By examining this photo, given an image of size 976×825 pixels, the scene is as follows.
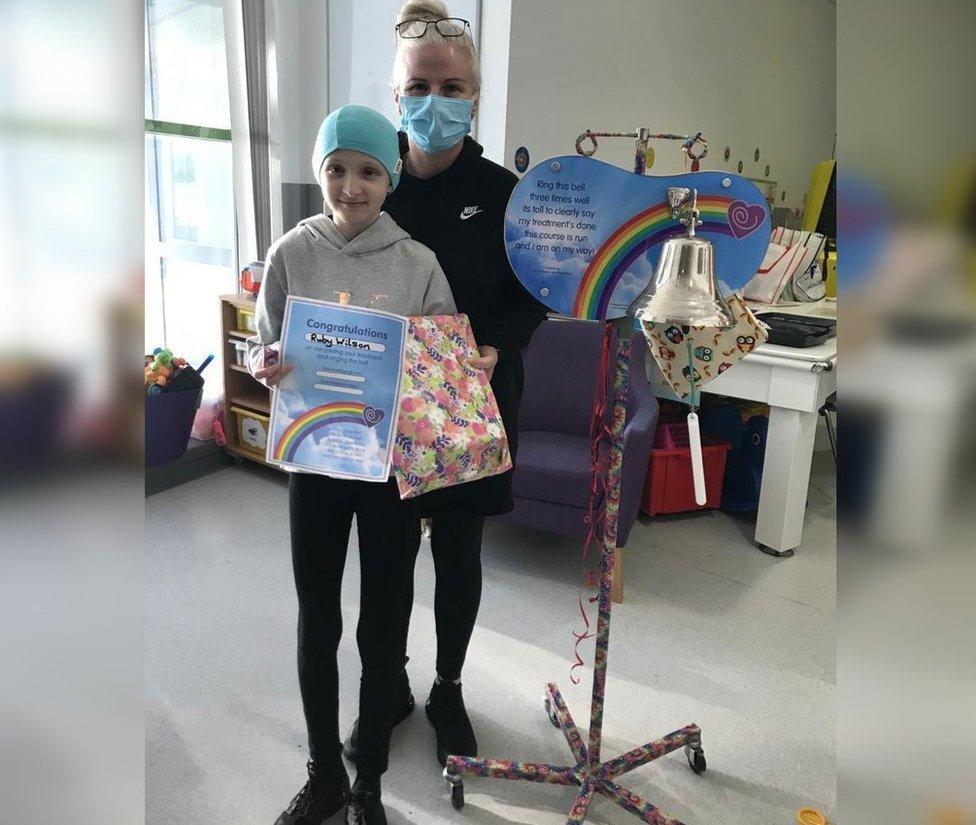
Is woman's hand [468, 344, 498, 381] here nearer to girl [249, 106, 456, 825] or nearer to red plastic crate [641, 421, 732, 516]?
girl [249, 106, 456, 825]

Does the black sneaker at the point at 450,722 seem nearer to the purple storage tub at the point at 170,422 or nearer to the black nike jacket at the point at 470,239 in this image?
the black nike jacket at the point at 470,239

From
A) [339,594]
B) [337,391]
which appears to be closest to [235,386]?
[339,594]

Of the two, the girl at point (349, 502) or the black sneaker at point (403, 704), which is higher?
the girl at point (349, 502)

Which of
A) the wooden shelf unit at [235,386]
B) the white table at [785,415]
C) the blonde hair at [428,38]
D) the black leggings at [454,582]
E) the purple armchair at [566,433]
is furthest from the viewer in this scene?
the wooden shelf unit at [235,386]

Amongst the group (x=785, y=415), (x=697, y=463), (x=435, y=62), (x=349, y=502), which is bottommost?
(x=785, y=415)

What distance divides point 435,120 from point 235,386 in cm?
238

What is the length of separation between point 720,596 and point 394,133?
193 centimetres

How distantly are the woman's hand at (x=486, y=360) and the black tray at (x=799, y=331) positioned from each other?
1.74m

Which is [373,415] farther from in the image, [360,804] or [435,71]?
[360,804]

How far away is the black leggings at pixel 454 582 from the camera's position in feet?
5.52

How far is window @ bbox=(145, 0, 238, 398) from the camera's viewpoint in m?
3.20

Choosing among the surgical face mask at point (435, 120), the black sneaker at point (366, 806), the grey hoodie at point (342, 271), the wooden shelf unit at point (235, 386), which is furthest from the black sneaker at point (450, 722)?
the wooden shelf unit at point (235, 386)

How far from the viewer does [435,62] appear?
140 cm

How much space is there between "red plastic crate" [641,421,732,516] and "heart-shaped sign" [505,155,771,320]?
1.93 m
